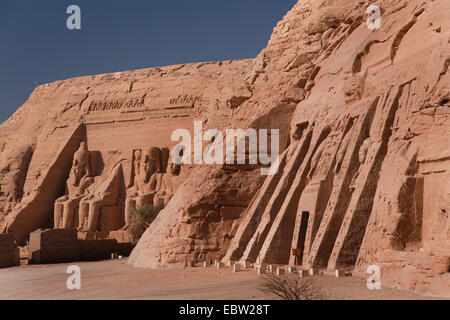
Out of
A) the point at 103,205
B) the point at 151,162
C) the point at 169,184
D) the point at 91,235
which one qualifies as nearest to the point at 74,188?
the point at 103,205

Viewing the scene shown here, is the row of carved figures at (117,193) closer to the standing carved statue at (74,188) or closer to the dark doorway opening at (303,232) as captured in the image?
the standing carved statue at (74,188)

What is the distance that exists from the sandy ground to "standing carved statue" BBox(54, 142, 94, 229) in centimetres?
1436

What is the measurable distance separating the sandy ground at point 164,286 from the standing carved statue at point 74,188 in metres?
14.4

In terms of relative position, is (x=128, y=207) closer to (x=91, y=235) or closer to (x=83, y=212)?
(x=83, y=212)

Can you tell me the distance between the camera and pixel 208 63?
34.8m

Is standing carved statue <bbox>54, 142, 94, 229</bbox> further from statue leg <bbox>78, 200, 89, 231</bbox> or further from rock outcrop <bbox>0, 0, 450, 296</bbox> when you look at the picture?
rock outcrop <bbox>0, 0, 450, 296</bbox>

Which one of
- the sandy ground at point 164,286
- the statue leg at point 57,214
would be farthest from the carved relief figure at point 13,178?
the sandy ground at point 164,286

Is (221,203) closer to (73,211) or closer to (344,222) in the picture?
(344,222)

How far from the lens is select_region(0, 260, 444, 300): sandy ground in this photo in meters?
10.8

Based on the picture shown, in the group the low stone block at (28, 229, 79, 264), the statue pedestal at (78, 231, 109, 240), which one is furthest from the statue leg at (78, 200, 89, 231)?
the low stone block at (28, 229, 79, 264)

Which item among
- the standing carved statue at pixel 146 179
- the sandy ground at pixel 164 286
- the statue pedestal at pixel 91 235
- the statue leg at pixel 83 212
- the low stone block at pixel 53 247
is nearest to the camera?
the sandy ground at pixel 164 286

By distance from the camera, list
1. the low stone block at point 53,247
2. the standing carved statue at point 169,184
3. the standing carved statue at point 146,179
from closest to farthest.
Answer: the low stone block at point 53,247 < the standing carved statue at point 169,184 < the standing carved statue at point 146,179

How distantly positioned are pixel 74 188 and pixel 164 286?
21.9 m

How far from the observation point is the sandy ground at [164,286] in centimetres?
1081
